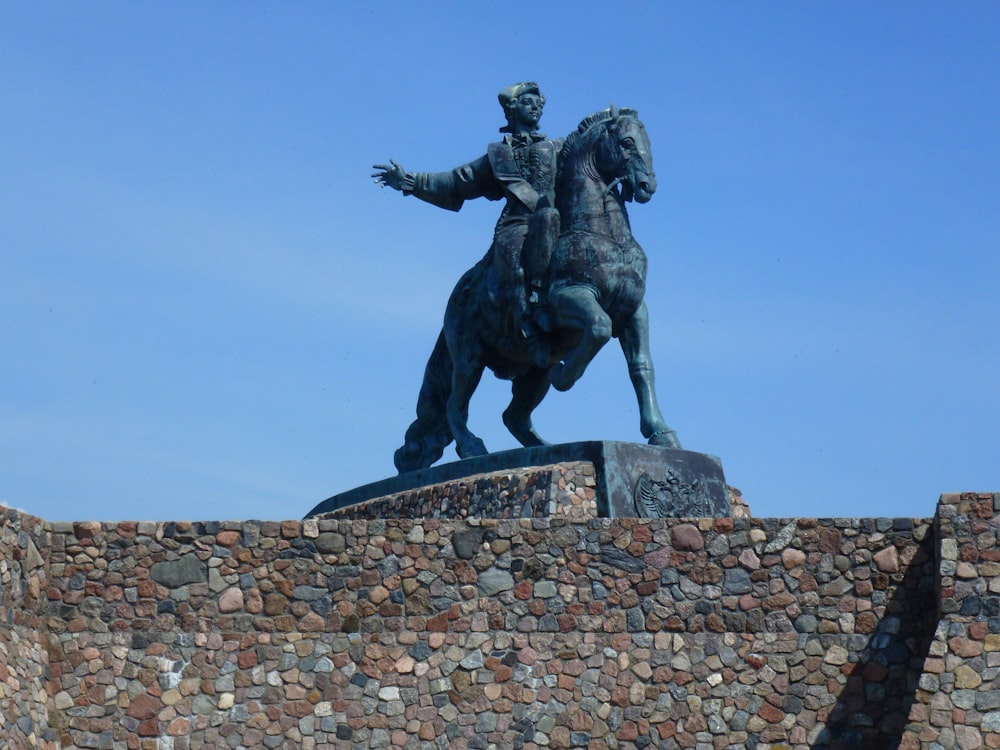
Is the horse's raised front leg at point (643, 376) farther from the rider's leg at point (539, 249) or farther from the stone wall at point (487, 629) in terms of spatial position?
the stone wall at point (487, 629)

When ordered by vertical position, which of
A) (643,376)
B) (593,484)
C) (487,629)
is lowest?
(487,629)

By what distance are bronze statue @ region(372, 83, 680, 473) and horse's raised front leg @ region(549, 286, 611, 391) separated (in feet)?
0.04

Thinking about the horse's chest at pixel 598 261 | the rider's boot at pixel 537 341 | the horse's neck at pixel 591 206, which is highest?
the horse's neck at pixel 591 206

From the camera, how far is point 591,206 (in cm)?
1783

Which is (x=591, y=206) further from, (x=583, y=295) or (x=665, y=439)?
(x=665, y=439)

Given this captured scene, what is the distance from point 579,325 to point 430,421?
2770 mm

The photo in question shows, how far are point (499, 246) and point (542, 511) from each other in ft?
8.79

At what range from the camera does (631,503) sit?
55.1ft

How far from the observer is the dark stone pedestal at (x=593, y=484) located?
54.9 ft

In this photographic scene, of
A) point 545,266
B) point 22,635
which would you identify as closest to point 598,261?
point 545,266

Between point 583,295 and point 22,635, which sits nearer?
point 22,635

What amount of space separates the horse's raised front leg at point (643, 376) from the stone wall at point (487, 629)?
159cm

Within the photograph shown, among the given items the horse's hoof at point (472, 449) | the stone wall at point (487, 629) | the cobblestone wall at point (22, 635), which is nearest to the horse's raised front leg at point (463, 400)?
the horse's hoof at point (472, 449)

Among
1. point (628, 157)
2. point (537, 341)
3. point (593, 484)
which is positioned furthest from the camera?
point (537, 341)
